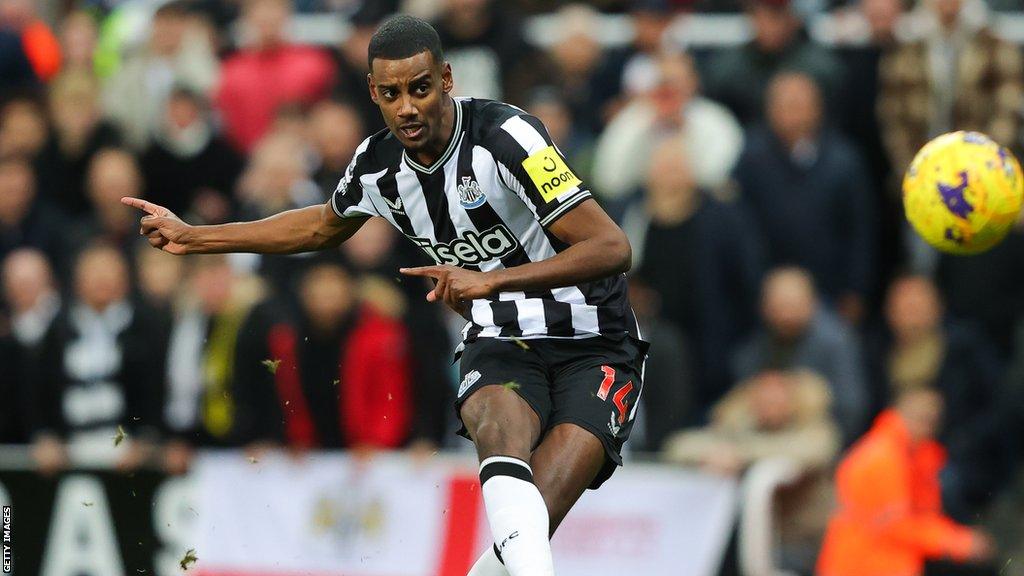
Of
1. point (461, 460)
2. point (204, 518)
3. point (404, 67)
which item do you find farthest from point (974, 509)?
point (404, 67)

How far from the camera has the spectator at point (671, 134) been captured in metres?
11.8

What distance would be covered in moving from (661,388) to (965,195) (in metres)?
3.37

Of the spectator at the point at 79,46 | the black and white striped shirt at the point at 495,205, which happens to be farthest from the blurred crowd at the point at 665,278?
the black and white striped shirt at the point at 495,205

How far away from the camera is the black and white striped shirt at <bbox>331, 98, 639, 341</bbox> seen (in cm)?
657

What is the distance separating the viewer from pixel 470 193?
672 cm

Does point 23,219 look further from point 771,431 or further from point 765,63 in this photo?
point 771,431

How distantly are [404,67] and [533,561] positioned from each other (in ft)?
6.63

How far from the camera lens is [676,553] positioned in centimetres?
1025

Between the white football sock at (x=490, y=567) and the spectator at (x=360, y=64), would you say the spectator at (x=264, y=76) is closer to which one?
the spectator at (x=360, y=64)

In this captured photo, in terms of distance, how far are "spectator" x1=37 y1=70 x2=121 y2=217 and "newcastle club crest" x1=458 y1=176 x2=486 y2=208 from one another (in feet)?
24.9

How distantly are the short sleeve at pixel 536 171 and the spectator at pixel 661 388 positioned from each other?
14.1 ft

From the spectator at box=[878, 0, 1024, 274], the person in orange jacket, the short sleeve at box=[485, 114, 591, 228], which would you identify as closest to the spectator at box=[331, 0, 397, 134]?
the spectator at box=[878, 0, 1024, 274]

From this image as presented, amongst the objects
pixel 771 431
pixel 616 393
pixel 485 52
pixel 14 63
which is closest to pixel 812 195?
pixel 771 431

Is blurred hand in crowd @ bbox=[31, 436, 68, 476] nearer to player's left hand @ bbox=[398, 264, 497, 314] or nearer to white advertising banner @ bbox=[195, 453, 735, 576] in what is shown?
white advertising banner @ bbox=[195, 453, 735, 576]
